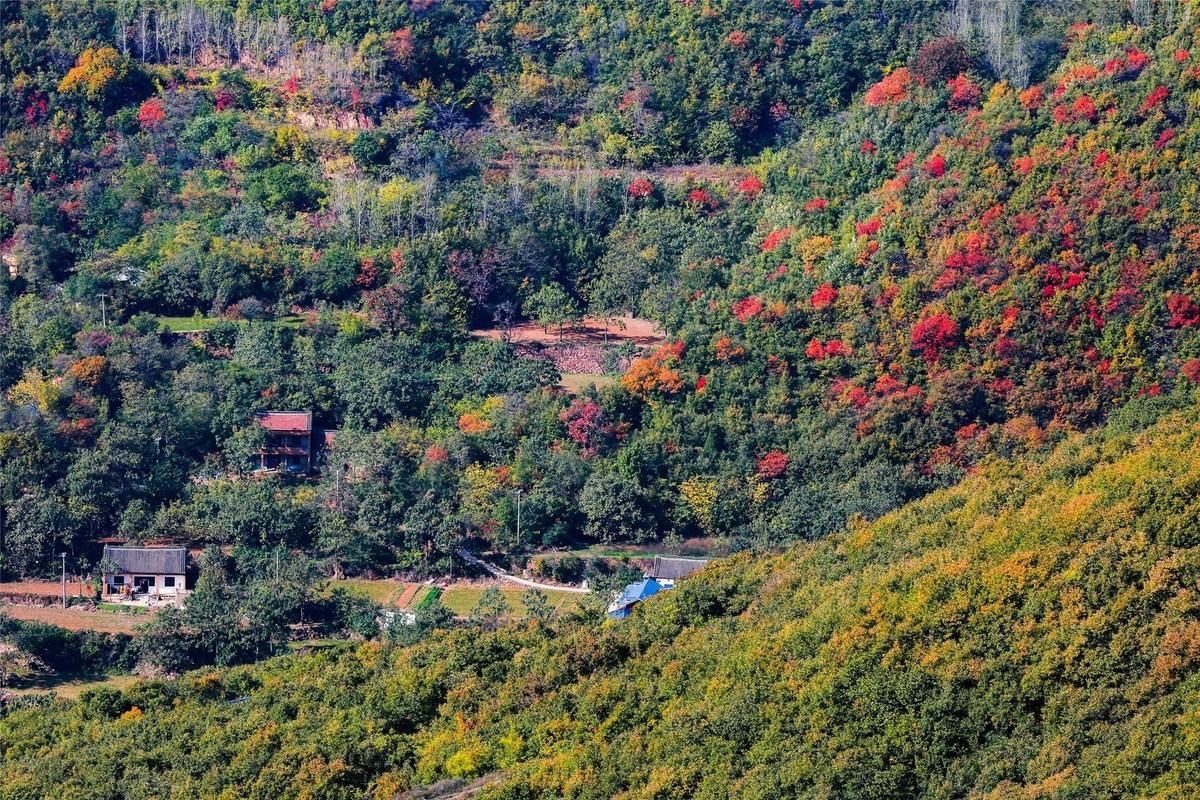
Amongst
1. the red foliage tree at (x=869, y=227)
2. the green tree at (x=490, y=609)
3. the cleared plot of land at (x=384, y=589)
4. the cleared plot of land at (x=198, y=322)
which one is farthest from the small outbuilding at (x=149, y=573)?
the red foliage tree at (x=869, y=227)

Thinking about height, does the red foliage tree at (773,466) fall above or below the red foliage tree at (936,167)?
below

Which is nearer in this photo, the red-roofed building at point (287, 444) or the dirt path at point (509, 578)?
the dirt path at point (509, 578)

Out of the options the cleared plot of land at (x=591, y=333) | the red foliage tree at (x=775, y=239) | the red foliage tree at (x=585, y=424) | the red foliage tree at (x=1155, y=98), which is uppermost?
the red foliage tree at (x=1155, y=98)

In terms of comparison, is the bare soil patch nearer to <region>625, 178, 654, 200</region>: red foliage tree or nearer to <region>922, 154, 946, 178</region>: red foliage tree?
<region>625, 178, 654, 200</region>: red foliage tree

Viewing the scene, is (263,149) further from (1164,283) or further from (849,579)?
(849,579)

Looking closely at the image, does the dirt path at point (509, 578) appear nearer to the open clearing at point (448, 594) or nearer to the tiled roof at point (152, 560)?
the open clearing at point (448, 594)

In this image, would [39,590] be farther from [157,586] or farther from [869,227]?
[869,227]

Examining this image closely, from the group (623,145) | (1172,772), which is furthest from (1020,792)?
(623,145)

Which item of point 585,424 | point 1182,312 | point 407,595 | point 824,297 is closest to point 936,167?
point 824,297
